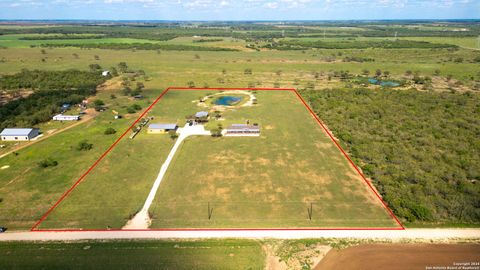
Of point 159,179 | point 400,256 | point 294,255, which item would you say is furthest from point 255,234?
point 159,179

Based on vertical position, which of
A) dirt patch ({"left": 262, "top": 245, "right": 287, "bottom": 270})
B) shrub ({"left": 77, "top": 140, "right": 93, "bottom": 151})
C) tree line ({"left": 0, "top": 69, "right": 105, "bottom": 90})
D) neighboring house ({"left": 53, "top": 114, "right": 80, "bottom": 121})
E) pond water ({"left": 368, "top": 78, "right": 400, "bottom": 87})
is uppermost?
tree line ({"left": 0, "top": 69, "right": 105, "bottom": 90})

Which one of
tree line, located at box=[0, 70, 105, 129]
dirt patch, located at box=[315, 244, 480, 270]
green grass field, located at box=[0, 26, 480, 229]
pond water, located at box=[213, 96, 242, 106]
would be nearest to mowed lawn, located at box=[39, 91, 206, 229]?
green grass field, located at box=[0, 26, 480, 229]

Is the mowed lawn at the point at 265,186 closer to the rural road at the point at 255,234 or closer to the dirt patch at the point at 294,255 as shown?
the rural road at the point at 255,234

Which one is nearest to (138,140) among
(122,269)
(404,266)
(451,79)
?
(122,269)

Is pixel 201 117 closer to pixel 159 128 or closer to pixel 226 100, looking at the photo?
pixel 159 128

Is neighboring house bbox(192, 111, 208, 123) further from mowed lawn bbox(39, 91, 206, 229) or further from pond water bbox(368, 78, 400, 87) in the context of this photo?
pond water bbox(368, 78, 400, 87)

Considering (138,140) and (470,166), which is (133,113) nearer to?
(138,140)
